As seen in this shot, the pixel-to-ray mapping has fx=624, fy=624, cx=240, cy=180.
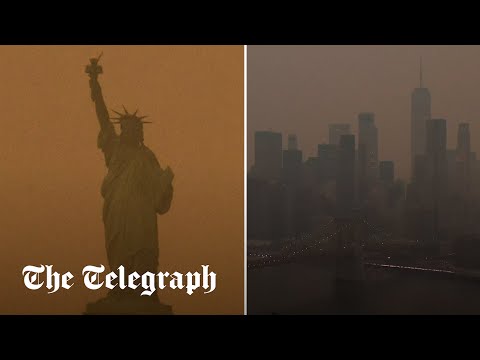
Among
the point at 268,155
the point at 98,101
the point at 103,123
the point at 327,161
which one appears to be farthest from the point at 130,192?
the point at 327,161

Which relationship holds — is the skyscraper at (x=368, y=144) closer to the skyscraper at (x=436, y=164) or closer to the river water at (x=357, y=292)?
the skyscraper at (x=436, y=164)

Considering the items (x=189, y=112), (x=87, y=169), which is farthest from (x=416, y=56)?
(x=87, y=169)

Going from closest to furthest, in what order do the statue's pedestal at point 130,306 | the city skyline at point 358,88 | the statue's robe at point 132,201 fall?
the statue's robe at point 132,201 < the statue's pedestal at point 130,306 < the city skyline at point 358,88

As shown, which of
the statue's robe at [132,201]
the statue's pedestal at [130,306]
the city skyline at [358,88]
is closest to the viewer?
the statue's robe at [132,201]

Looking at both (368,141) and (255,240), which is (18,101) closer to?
(255,240)

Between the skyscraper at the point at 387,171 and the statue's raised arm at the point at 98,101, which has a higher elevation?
the statue's raised arm at the point at 98,101

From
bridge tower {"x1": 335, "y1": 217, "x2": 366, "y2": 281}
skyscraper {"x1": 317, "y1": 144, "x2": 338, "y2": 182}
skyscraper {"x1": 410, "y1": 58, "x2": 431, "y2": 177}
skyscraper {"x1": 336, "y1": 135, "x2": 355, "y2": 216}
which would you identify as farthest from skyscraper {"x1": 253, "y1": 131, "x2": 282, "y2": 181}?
skyscraper {"x1": 410, "y1": 58, "x2": 431, "y2": 177}

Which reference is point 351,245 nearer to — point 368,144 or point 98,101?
point 368,144

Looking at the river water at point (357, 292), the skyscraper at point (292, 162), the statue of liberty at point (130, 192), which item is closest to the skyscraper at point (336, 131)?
the skyscraper at point (292, 162)
